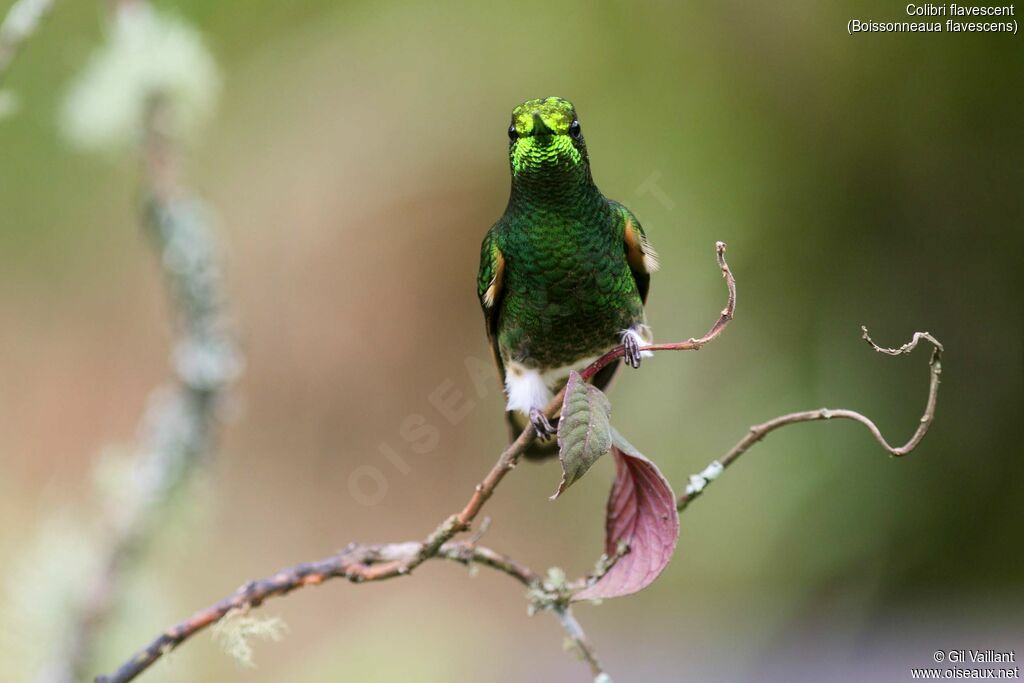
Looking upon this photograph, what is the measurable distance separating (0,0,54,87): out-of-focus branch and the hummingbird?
658 millimetres

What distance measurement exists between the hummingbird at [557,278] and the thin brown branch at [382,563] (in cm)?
28

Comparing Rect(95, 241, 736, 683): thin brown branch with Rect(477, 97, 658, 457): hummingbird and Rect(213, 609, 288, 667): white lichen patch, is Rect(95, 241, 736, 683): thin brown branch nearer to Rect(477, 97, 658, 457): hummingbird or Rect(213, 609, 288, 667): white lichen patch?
Rect(213, 609, 288, 667): white lichen patch

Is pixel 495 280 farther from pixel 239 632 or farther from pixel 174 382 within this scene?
pixel 239 632

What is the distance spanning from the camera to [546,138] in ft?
4.64

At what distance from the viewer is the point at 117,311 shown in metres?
3.62

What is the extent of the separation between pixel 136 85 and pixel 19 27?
0.35 metres

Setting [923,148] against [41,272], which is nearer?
[923,148]

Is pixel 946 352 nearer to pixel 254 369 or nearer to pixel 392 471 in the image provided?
pixel 392 471

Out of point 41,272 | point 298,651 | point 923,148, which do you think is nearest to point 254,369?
point 41,272

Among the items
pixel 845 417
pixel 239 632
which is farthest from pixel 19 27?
pixel 845 417

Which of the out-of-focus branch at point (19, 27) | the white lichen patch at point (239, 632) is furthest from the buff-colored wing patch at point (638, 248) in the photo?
the out-of-focus branch at point (19, 27)

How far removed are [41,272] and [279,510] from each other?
121cm

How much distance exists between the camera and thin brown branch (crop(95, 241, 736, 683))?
3.83 ft

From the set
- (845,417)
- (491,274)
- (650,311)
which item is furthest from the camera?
(650,311)
